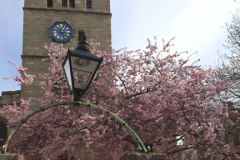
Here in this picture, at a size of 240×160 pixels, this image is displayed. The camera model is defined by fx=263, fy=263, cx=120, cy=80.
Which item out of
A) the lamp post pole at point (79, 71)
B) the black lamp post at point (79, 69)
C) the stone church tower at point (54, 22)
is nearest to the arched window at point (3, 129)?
the stone church tower at point (54, 22)

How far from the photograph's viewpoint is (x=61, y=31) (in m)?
16.5

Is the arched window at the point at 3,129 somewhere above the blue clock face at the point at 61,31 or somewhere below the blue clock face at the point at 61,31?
below

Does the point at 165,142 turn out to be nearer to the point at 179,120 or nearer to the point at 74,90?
the point at 179,120

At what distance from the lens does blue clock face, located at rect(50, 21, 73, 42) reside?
1636cm

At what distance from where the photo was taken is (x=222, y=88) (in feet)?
25.0

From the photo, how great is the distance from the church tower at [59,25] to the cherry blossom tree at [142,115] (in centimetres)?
650

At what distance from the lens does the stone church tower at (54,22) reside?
15766 millimetres

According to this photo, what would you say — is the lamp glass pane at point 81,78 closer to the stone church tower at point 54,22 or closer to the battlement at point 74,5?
the stone church tower at point 54,22

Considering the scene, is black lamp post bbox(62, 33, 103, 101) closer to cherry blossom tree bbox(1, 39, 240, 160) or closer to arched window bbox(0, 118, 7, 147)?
cherry blossom tree bbox(1, 39, 240, 160)

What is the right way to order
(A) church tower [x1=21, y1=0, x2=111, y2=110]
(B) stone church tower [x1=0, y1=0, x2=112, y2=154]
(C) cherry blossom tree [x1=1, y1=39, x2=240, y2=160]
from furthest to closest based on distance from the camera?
(A) church tower [x1=21, y1=0, x2=111, y2=110]
(B) stone church tower [x1=0, y1=0, x2=112, y2=154]
(C) cherry blossom tree [x1=1, y1=39, x2=240, y2=160]

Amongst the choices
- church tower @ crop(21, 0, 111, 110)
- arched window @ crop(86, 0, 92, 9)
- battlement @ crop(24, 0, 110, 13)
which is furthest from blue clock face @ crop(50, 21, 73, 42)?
arched window @ crop(86, 0, 92, 9)

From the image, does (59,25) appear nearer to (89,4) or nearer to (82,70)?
(89,4)

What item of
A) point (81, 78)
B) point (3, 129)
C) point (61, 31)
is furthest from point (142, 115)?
point (61, 31)

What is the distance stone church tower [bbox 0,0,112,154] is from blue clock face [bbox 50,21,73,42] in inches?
6.6
